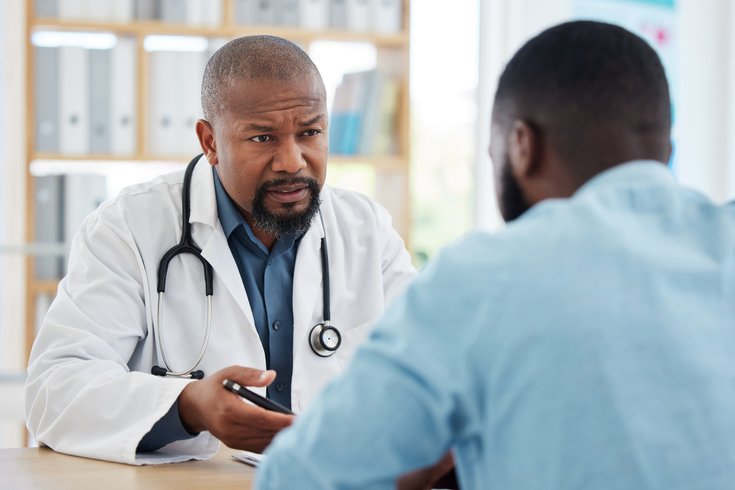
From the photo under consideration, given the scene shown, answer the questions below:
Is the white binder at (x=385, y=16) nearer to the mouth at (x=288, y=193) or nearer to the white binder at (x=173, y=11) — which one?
the white binder at (x=173, y=11)

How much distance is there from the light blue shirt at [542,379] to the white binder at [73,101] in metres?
2.65

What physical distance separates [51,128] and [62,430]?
1.95m

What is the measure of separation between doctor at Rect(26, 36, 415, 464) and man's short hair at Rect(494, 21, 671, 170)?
0.82 m

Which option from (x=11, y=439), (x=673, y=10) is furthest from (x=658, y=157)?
(x=673, y=10)

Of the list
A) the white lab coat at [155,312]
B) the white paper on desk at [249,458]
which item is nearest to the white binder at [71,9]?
the white lab coat at [155,312]

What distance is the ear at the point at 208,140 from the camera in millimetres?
1861

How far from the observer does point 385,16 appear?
3408 mm

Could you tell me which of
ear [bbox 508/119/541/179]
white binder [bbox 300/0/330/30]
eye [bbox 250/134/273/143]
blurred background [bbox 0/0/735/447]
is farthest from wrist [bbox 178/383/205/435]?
white binder [bbox 300/0/330/30]

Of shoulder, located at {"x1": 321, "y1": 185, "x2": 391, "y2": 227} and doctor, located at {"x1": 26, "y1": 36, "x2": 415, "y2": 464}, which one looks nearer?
doctor, located at {"x1": 26, "y1": 36, "x2": 415, "y2": 464}

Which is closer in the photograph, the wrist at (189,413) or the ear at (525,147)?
the ear at (525,147)

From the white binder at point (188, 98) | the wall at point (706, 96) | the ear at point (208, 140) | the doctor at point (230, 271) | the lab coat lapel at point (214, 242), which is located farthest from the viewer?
the wall at point (706, 96)

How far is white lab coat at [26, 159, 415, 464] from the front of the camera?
4.66ft

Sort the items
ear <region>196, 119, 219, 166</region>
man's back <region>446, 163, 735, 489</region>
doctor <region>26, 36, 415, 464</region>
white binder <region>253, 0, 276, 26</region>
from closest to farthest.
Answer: man's back <region>446, 163, 735, 489</region>
doctor <region>26, 36, 415, 464</region>
ear <region>196, 119, 219, 166</region>
white binder <region>253, 0, 276, 26</region>

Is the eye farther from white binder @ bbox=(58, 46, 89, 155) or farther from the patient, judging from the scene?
white binder @ bbox=(58, 46, 89, 155)
